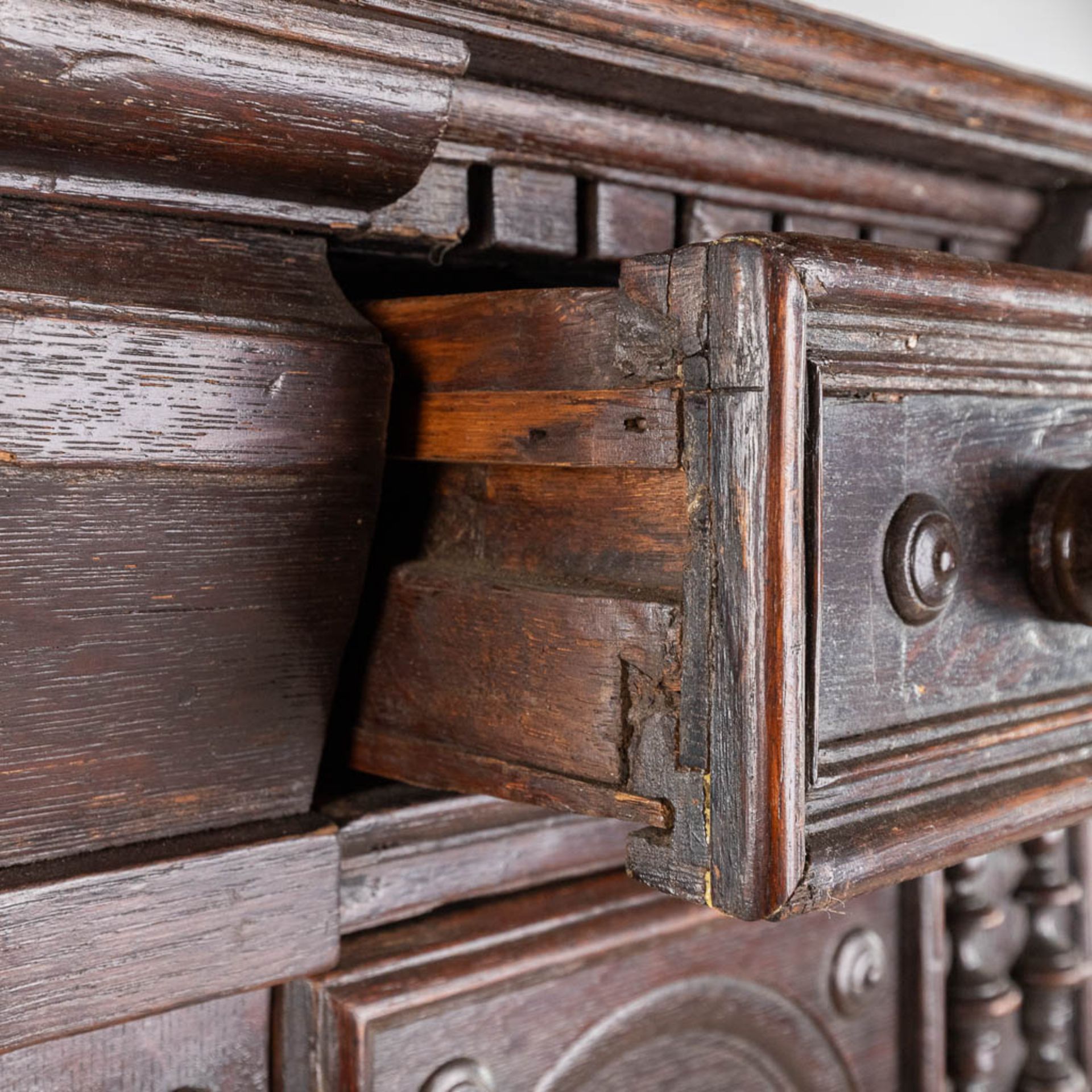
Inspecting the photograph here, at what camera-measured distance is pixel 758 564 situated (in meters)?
0.45

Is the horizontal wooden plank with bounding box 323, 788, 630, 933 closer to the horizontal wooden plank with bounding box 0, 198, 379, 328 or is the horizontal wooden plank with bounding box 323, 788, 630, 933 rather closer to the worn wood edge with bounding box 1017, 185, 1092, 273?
the horizontal wooden plank with bounding box 0, 198, 379, 328

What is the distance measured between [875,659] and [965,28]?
24.9 inches

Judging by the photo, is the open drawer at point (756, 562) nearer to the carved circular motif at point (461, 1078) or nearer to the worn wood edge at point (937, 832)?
the worn wood edge at point (937, 832)

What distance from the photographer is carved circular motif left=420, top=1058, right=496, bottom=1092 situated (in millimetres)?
653

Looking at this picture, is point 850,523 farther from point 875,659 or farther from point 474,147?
point 474,147

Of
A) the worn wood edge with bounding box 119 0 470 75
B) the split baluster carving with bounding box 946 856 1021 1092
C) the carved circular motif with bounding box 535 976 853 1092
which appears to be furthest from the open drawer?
the split baluster carving with bounding box 946 856 1021 1092

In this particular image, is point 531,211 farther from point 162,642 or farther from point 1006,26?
point 1006,26

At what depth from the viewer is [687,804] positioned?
1.55 feet

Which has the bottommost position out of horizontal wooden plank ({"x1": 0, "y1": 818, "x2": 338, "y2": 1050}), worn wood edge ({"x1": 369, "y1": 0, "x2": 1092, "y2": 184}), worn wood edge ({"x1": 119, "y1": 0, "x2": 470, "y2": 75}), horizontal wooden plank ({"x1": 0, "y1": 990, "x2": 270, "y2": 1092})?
horizontal wooden plank ({"x1": 0, "y1": 990, "x2": 270, "y2": 1092})

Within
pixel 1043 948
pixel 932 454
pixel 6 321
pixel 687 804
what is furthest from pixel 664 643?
pixel 1043 948

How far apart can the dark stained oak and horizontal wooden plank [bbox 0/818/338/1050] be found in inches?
0.7

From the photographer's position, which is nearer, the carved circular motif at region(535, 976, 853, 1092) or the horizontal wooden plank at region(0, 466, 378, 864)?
the horizontal wooden plank at region(0, 466, 378, 864)

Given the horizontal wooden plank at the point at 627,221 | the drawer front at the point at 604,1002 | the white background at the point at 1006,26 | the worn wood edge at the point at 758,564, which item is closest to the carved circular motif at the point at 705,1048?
the drawer front at the point at 604,1002

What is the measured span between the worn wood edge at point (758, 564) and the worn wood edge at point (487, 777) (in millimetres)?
42
